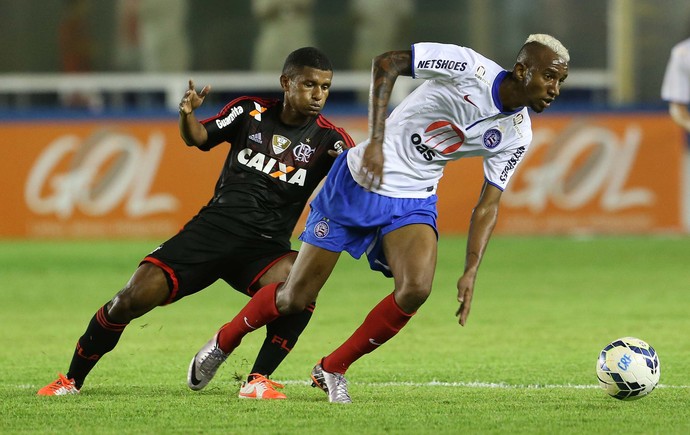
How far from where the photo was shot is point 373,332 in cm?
640

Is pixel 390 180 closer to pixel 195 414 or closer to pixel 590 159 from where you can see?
pixel 195 414

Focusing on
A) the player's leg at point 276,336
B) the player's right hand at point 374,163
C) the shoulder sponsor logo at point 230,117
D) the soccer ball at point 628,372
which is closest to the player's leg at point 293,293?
the player's leg at point 276,336

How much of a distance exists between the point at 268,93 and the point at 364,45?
5.35 ft

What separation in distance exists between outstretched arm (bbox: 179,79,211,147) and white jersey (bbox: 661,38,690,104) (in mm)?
6782

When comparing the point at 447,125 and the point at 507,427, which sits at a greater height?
the point at 447,125

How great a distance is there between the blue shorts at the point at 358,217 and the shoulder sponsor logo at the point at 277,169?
46 cm

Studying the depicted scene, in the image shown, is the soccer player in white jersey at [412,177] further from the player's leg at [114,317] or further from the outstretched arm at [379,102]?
the player's leg at [114,317]

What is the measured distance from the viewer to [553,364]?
7.87m

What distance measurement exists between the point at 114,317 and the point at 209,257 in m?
0.57

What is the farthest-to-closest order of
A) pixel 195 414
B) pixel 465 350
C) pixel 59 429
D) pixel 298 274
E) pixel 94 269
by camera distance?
pixel 94 269 → pixel 465 350 → pixel 298 274 → pixel 195 414 → pixel 59 429

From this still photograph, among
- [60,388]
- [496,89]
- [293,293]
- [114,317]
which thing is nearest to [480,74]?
[496,89]

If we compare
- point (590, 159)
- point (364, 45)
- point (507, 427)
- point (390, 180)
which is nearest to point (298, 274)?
point (390, 180)

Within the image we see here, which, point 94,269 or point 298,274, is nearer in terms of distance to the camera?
point 298,274

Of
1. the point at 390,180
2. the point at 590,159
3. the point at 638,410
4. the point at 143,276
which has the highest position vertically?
the point at 390,180
